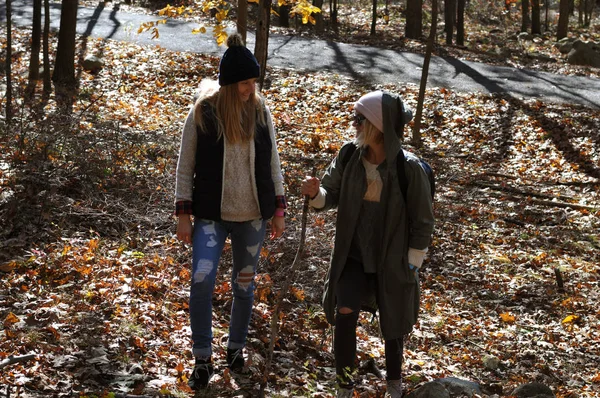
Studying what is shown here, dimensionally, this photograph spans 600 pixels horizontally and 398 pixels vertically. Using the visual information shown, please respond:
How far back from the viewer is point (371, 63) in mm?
19266

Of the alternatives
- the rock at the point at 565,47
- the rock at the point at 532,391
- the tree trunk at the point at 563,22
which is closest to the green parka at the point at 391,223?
the rock at the point at 532,391

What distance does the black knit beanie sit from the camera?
4254mm

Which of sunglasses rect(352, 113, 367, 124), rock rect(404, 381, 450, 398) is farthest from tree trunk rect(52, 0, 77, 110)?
rock rect(404, 381, 450, 398)

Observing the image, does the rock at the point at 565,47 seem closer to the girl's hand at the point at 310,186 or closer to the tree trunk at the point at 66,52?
the tree trunk at the point at 66,52

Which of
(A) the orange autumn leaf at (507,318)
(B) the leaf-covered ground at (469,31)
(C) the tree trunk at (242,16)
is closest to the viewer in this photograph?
(A) the orange autumn leaf at (507,318)

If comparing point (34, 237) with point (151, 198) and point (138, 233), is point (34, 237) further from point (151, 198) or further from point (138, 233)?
point (151, 198)

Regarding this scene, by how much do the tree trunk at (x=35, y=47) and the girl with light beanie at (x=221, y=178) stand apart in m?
9.13

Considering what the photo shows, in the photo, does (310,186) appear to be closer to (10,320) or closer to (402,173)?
(402,173)

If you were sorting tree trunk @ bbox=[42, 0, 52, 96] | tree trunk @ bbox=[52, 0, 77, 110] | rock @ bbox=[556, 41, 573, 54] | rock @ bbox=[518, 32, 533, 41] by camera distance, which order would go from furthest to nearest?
rock @ bbox=[518, 32, 533, 41]
rock @ bbox=[556, 41, 573, 54]
tree trunk @ bbox=[52, 0, 77, 110]
tree trunk @ bbox=[42, 0, 52, 96]

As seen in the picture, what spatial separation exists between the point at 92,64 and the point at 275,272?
11.9 metres

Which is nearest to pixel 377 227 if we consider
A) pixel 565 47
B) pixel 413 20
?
pixel 413 20

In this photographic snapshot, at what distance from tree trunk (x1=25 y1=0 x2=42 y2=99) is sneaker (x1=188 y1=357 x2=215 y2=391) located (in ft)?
30.6

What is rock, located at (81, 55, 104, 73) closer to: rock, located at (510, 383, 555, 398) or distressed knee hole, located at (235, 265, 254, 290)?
distressed knee hole, located at (235, 265, 254, 290)

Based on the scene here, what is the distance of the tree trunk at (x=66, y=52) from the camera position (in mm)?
Answer: 15383
